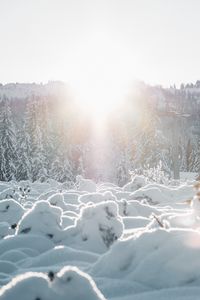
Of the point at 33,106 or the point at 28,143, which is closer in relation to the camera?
the point at 28,143

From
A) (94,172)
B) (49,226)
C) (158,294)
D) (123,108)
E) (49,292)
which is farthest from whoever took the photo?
(123,108)

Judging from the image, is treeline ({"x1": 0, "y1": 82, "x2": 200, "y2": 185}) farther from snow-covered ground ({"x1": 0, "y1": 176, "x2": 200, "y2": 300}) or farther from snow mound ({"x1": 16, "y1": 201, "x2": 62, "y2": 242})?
snow-covered ground ({"x1": 0, "y1": 176, "x2": 200, "y2": 300})

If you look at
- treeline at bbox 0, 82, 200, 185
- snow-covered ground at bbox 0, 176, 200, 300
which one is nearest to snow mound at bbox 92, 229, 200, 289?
snow-covered ground at bbox 0, 176, 200, 300

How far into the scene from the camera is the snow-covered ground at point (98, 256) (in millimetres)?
3588

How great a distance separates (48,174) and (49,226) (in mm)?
46238

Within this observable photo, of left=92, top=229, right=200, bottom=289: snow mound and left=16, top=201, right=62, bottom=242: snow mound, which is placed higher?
left=92, top=229, right=200, bottom=289: snow mound

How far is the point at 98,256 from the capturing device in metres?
7.41

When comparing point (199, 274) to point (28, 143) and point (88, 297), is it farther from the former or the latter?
point (28, 143)

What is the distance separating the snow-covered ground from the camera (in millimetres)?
3588

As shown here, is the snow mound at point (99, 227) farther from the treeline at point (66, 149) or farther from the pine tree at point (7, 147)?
the pine tree at point (7, 147)

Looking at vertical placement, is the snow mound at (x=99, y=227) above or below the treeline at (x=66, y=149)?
above

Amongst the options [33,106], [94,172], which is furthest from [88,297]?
[94,172]

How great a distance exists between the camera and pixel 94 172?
8838 cm

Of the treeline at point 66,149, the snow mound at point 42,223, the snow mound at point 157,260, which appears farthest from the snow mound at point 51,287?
the treeline at point 66,149
